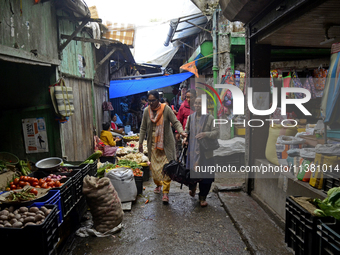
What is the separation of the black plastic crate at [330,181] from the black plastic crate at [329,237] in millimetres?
1022

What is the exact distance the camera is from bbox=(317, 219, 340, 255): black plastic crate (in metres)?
1.54

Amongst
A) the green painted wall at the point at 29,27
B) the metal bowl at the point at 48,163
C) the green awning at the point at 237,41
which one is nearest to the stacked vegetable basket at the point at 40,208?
the metal bowl at the point at 48,163

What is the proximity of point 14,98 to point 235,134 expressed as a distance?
6.96m

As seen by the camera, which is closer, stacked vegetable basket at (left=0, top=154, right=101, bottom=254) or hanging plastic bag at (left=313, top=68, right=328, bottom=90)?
stacked vegetable basket at (left=0, top=154, right=101, bottom=254)

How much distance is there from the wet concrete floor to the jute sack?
0.64 feet

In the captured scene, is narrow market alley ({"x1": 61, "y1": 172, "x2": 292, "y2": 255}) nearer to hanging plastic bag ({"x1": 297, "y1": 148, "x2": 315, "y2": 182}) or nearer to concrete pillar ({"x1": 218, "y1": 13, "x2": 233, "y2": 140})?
hanging plastic bag ({"x1": 297, "y1": 148, "x2": 315, "y2": 182})

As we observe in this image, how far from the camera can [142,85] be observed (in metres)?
12.6

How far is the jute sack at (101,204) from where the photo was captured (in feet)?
12.1

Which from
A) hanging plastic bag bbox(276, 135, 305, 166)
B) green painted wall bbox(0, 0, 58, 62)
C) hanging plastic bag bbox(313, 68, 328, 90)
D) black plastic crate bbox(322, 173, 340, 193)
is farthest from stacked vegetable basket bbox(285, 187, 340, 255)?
Result: hanging plastic bag bbox(313, 68, 328, 90)

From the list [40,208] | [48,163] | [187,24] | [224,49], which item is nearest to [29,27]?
[48,163]

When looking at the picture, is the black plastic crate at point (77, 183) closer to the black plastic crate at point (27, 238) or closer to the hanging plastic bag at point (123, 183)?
the hanging plastic bag at point (123, 183)

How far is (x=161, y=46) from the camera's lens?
594 inches

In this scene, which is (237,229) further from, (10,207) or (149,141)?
(10,207)

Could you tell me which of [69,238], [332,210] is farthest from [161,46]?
[332,210]
